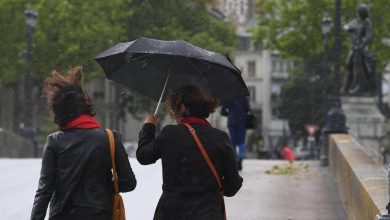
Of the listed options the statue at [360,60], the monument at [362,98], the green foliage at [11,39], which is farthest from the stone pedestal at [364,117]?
the green foliage at [11,39]

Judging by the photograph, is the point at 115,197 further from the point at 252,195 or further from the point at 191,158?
the point at 252,195

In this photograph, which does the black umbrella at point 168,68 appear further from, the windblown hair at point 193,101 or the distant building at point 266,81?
the distant building at point 266,81

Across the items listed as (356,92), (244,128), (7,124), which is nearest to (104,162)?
(244,128)

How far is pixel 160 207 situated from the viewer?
5.50 m

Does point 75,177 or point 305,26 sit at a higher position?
point 305,26

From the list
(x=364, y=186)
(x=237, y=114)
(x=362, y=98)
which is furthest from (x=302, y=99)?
(x=364, y=186)

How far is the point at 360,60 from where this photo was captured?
25906 mm

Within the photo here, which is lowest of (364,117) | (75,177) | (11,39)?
(364,117)

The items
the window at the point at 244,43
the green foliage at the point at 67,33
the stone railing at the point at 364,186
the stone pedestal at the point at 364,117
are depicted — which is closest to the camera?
the stone railing at the point at 364,186

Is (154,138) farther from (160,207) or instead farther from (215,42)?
(215,42)

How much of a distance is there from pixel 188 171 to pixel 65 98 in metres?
0.78

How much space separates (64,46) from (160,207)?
136 feet

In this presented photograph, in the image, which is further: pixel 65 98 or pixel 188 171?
pixel 188 171

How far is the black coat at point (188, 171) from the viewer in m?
5.44
